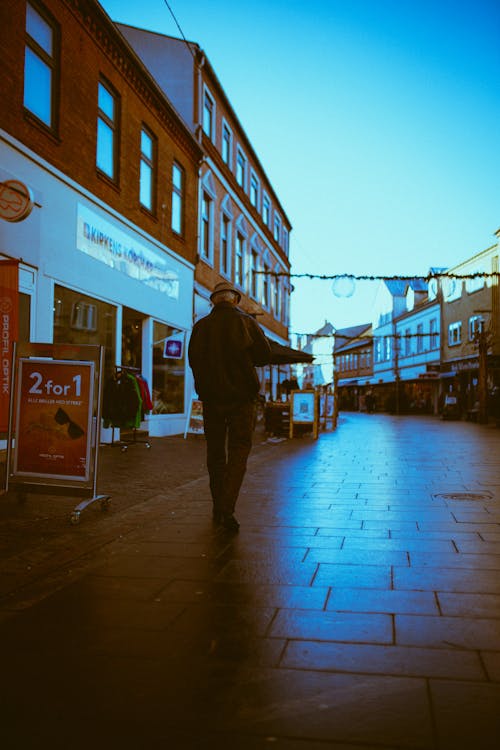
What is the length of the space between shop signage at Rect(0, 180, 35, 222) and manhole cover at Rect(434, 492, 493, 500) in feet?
20.0

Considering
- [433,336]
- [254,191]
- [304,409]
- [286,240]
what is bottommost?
[304,409]

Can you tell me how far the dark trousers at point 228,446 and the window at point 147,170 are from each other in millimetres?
11056

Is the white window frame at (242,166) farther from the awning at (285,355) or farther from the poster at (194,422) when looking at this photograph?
the poster at (194,422)

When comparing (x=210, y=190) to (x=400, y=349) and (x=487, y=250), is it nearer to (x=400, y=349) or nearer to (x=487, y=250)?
(x=487, y=250)

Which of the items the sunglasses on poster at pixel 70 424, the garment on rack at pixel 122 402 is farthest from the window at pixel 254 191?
the sunglasses on poster at pixel 70 424

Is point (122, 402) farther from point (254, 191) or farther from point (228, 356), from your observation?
point (254, 191)

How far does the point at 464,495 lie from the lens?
688cm

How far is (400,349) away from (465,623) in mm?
55633

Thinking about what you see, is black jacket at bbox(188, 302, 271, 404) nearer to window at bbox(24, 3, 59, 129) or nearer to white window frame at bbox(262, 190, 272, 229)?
window at bbox(24, 3, 59, 129)

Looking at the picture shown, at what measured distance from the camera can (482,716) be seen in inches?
83.7

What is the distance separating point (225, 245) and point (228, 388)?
18.7 m

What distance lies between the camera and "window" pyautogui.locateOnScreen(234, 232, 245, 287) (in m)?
25.1

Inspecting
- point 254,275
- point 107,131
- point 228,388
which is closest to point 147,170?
point 107,131

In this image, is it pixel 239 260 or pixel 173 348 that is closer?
pixel 173 348
